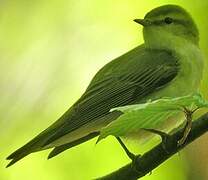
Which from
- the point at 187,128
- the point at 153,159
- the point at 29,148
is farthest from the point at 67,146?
the point at 187,128

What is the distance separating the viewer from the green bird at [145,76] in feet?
9.50

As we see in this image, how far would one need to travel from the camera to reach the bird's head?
3.67 metres

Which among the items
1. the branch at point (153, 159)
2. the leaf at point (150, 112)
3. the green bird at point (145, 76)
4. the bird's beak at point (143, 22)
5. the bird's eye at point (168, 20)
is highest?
the leaf at point (150, 112)

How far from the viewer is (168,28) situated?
3881mm

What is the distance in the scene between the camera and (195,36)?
385 cm

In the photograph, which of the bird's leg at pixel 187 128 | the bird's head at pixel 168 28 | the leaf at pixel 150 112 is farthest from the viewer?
the bird's head at pixel 168 28

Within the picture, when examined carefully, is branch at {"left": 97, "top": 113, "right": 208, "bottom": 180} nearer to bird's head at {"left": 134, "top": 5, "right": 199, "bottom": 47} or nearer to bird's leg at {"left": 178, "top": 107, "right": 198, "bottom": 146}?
bird's leg at {"left": 178, "top": 107, "right": 198, "bottom": 146}

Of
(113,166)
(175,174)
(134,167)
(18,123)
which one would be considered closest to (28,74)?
(18,123)

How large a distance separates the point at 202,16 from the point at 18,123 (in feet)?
3.83

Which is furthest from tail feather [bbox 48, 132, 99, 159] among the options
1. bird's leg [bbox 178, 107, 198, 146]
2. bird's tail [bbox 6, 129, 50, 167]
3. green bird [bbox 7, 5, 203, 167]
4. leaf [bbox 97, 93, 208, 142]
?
leaf [bbox 97, 93, 208, 142]

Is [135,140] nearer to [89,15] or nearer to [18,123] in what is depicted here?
[18,123]

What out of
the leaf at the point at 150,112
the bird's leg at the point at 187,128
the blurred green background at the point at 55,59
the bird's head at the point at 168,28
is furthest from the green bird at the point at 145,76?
the leaf at the point at 150,112

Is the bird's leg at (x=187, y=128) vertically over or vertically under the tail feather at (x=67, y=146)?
over

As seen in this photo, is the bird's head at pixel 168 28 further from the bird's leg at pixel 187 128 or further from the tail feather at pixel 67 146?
the bird's leg at pixel 187 128
